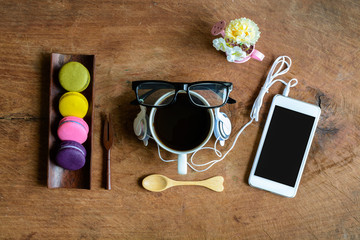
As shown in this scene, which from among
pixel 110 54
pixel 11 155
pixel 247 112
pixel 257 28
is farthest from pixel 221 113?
pixel 11 155

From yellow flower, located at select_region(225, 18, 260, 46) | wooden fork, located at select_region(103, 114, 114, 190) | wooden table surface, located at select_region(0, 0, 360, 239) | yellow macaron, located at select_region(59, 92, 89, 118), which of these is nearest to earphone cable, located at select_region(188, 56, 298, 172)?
wooden table surface, located at select_region(0, 0, 360, 239)

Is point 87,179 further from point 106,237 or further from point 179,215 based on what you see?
point 179,215

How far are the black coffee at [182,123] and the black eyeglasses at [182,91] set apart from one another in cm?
2

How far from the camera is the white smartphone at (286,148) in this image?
98 centimetres

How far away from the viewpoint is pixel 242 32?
2.91 ft

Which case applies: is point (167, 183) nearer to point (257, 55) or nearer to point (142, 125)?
point (142, 125)

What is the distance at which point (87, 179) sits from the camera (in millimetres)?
957

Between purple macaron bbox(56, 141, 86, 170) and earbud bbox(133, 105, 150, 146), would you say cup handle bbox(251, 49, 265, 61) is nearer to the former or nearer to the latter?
earbud bbox(133, 105, 150, 146)

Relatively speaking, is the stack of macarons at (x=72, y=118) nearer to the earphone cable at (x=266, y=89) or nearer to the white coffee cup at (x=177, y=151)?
the white coffee cup at (x=177, y=151)

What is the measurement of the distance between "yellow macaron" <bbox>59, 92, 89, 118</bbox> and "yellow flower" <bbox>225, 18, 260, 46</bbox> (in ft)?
1.40

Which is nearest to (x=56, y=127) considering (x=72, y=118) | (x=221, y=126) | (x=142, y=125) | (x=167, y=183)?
(x=72, y=118)

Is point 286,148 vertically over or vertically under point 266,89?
under

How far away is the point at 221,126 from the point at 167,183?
224 mm

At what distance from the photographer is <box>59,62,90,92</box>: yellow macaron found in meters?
0.91
